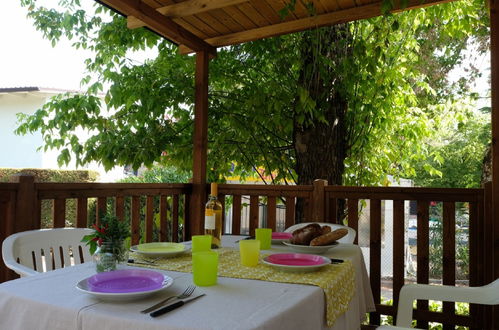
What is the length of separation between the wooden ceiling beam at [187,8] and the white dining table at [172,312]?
7.33 ft

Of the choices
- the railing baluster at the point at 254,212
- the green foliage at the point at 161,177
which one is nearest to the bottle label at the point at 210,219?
the railing baluster at the point at 254,212

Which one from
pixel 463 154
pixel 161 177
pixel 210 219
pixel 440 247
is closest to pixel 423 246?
pixel 210 219

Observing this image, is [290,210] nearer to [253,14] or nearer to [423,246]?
[423,246]

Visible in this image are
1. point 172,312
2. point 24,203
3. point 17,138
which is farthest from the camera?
point 17,138

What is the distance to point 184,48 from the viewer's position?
3.61m

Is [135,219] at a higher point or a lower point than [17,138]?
lower

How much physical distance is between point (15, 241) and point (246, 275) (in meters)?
1.02

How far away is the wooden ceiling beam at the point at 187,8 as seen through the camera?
2.92 metres

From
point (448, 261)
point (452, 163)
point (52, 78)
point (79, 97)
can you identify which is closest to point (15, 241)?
point (448, 261)

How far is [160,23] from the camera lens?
304 centimetres

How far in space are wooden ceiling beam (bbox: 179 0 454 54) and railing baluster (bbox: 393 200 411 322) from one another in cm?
141

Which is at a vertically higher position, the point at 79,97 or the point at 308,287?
the point at 79,97

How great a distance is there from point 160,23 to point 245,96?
5.73 ft

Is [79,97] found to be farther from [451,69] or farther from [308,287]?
[451,69]
